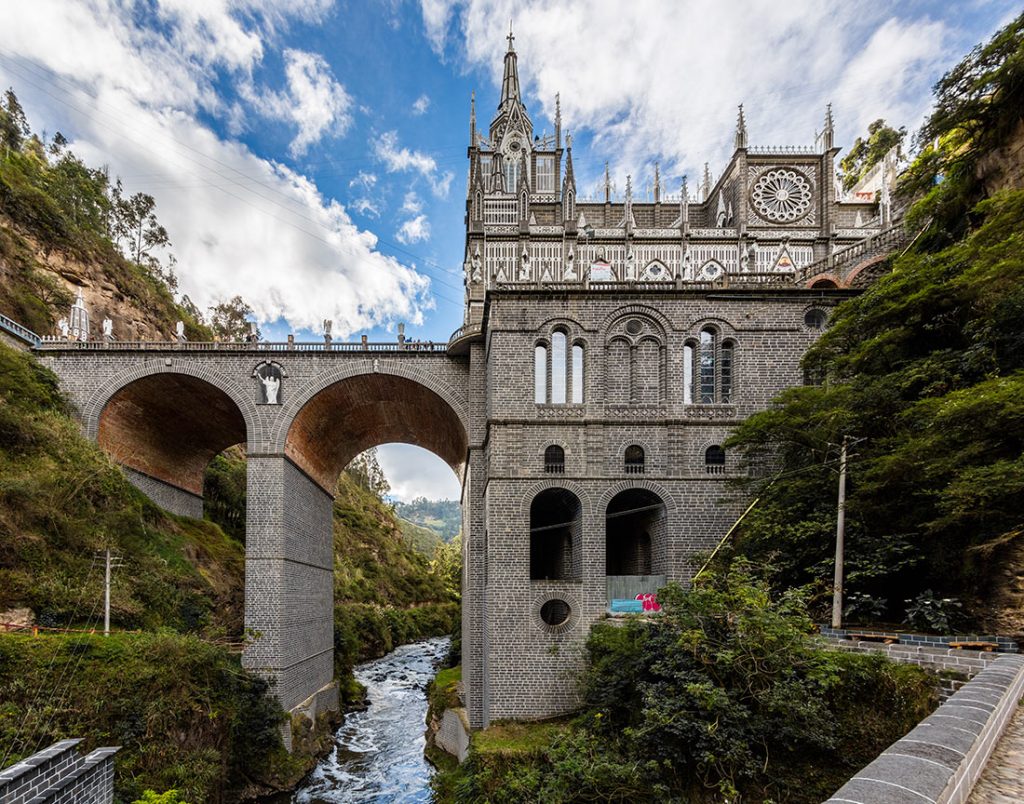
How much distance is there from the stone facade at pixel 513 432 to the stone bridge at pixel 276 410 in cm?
8

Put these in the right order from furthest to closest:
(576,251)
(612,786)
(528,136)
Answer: (528,136) → (576,251) → (612,786)

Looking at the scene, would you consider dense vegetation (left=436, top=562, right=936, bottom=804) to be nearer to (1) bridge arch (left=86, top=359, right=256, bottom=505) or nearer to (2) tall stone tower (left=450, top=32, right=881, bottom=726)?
(2) tall stone tower (left=450, top=32, right=881, bottom=726)

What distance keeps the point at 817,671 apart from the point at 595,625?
7.00 m

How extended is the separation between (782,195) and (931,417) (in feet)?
108

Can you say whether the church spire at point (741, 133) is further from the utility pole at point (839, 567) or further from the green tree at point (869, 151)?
the utility pole at point (839, 567)

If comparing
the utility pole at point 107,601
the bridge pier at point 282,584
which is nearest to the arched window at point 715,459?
the bridge pier at point 282,584

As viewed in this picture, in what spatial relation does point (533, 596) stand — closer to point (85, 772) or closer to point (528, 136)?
point (85, 772)

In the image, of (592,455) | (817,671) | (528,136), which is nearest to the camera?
(817,671)

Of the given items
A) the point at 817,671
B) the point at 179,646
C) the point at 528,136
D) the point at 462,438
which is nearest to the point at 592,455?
the point at 462,438

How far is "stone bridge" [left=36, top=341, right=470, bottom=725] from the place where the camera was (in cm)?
1908

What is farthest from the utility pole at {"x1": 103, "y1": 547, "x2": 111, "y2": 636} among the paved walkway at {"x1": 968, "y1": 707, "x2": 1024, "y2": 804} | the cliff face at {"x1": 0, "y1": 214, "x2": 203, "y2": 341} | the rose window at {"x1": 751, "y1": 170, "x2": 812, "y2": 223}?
the rose window at {"x1": 751, "y1": 170, "x2": 812, "y2": 223}

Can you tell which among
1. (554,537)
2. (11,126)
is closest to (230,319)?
(11,126)

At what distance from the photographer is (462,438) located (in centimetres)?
2183

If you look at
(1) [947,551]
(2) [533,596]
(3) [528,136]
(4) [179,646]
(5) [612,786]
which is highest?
(3) [528,136]
